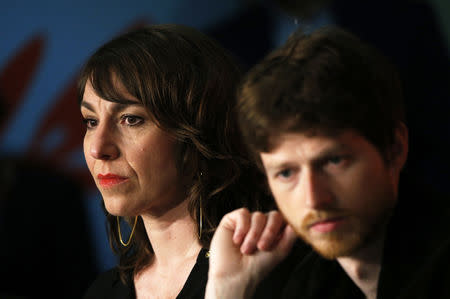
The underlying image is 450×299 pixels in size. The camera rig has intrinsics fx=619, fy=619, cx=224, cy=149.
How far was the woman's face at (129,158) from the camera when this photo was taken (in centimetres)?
124

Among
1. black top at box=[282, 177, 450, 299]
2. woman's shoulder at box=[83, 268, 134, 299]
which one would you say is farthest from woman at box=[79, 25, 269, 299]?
black top at box=[282, 177, 450, 299]

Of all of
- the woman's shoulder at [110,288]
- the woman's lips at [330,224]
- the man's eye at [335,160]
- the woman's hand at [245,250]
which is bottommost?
the woman's shoulder at [110,288]

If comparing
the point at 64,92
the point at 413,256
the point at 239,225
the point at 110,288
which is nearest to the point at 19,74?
the point at 64,92

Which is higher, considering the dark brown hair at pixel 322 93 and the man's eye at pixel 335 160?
the dark brown hair at pixel 322 93

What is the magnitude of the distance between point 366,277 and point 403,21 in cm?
125

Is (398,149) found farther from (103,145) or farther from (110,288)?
(110,288)

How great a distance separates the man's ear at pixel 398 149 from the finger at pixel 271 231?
0.20 metres

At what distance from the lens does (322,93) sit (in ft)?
2.63

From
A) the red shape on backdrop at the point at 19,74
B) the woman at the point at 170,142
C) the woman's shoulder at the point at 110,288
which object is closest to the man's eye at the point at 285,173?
the woman at the point at 170,142

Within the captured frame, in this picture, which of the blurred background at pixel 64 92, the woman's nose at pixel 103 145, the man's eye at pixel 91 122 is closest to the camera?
the woman's nose at pixel 103 145

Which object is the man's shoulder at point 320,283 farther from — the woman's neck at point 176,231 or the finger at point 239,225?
the woman's neck at point 176,231

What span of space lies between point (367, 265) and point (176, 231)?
0.53m

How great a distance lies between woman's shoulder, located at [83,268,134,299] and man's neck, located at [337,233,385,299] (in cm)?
67

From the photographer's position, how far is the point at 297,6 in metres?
2.25
